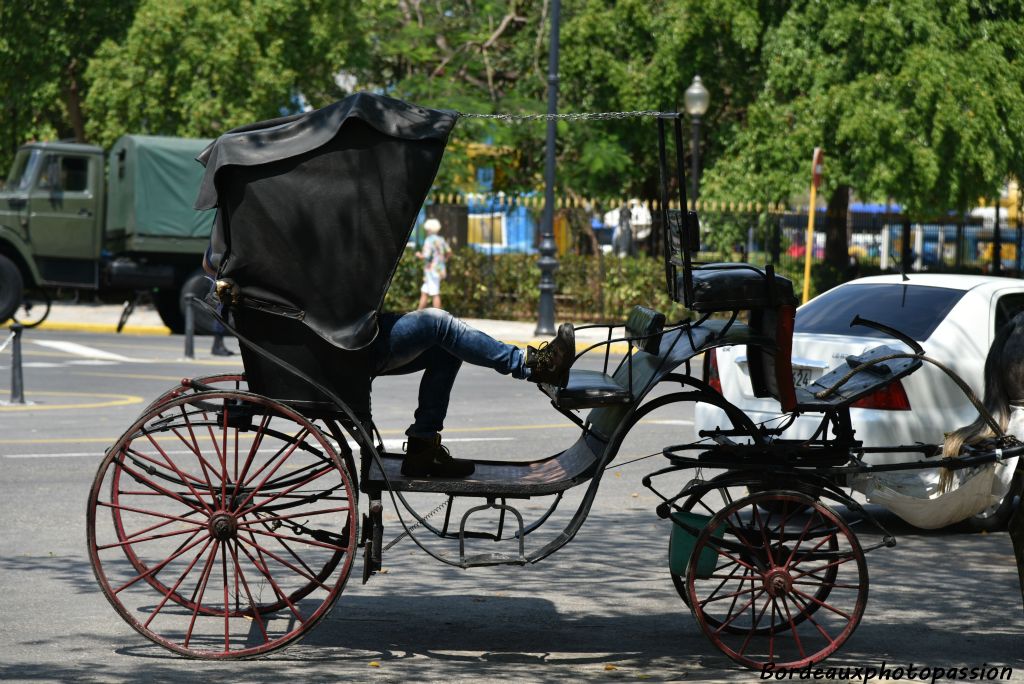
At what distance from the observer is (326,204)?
20.6ft

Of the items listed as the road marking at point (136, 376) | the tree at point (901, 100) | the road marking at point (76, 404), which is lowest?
the road marking at point (136, 376)

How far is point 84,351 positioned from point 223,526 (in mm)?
15979

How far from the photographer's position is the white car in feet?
29.0

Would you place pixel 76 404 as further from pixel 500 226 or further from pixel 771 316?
pixel 500 226

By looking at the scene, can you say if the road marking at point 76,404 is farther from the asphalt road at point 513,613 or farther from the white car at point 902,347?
the white car at point 902,347

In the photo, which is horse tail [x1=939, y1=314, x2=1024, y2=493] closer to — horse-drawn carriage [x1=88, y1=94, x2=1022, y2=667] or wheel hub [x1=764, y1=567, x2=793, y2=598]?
horse-drawn carriage [x1=88, y1=94, x2=1022, y2=667]

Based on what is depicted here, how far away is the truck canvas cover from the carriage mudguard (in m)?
20.1

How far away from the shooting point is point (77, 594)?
7.41m

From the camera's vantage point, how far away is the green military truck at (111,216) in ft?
84.7

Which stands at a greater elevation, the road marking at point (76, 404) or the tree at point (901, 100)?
the tree at point (901, 100)

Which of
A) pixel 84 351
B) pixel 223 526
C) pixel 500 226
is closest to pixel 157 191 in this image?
pixel 84 351

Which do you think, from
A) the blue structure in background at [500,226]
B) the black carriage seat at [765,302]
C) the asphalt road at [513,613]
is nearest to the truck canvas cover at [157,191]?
the blue structure in background at [500,226]

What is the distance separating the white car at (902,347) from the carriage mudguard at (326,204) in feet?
11.3

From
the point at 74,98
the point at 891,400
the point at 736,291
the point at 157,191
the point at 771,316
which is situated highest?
the point at 74,98
